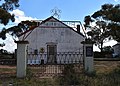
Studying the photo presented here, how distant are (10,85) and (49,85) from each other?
170cm

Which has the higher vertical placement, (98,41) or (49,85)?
(98,41)

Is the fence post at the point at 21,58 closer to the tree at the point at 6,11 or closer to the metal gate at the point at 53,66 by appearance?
the metal gate at the point at 53,66

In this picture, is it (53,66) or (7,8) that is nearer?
(53,66)

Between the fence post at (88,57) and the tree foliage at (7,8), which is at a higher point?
the tree foliage at (7,8)

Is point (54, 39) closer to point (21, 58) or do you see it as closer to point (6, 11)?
point (6, 11)

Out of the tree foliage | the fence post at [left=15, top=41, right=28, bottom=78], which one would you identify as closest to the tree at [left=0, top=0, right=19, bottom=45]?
the tree foliage

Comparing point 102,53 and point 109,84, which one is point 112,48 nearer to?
point 102,53

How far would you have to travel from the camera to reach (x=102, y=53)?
59.5 metres

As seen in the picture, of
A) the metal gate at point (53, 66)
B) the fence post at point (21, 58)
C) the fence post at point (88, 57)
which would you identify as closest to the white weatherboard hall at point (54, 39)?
the metal gate at point (53, 66)

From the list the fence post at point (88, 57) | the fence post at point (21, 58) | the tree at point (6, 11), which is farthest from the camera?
the tree at point (6, 11)

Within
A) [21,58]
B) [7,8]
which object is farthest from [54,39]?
[21,58]

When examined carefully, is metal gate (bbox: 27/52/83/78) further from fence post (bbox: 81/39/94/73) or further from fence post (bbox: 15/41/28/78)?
fence post (bbox: 15/41/28/78)

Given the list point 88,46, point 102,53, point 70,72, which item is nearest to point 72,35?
point 102,53

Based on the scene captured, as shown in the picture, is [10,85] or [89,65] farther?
[89,65]
